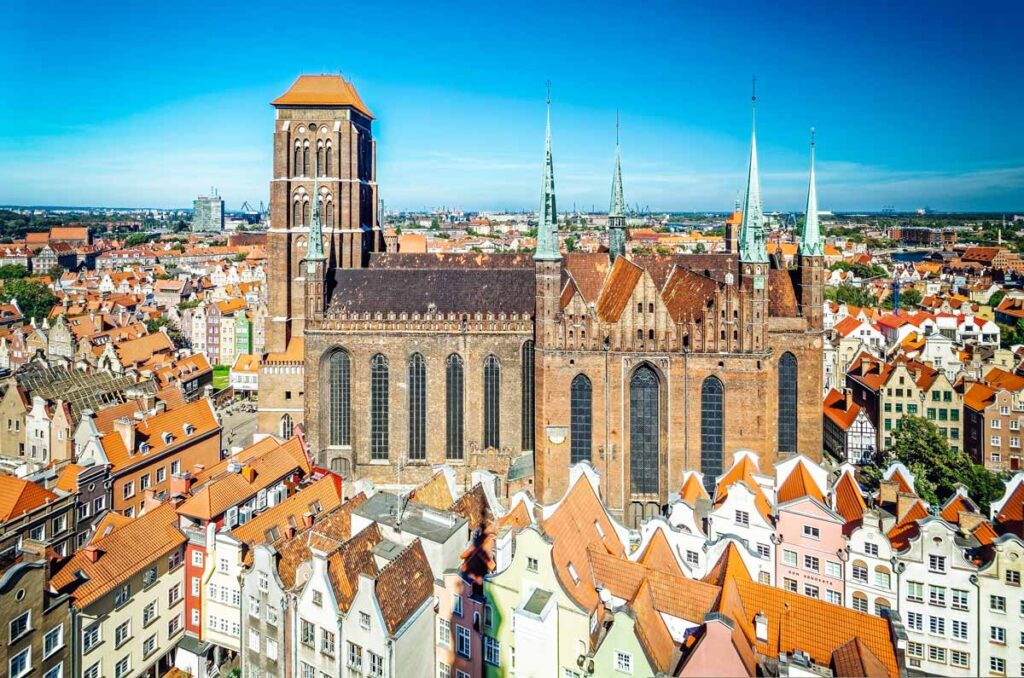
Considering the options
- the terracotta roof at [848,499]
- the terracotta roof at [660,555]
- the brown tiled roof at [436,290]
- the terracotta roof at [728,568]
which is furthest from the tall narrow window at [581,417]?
the terracotta roof at [728,568]

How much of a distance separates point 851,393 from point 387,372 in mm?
45845

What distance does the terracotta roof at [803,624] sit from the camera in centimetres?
2806

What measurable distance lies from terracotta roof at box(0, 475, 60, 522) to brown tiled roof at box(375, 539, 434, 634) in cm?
2325

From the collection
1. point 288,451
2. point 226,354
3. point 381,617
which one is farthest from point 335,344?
point 226,354

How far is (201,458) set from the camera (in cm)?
5562

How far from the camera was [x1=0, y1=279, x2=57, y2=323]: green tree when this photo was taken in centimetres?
13675

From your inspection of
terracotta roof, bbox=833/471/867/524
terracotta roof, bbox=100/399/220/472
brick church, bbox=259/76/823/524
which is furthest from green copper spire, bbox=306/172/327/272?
terracotta roof, bbox=833/471/867/524

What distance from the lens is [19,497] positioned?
132 ft

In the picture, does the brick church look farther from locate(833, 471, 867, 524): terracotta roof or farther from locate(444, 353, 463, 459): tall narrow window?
locate(833, 471, 867, 524): terracotta roof

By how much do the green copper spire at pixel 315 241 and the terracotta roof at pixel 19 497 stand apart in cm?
2287

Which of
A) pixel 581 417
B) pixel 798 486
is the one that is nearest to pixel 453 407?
pixel 581 417

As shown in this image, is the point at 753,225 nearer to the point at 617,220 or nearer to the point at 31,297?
the point at 617,220

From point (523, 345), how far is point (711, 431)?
14.4 meters

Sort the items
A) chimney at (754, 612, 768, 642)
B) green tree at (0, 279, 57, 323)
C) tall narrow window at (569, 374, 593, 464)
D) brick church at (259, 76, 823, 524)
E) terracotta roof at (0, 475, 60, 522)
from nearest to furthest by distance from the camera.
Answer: chimney at (754, 612, 768, 642) → terracotta roof at (0, 475, 60, 522) → brick church at (259, 76, 823, 524) → tall narrow window at (569, 374, 593, 464) → green tree at (0, 279, 57, 323)
